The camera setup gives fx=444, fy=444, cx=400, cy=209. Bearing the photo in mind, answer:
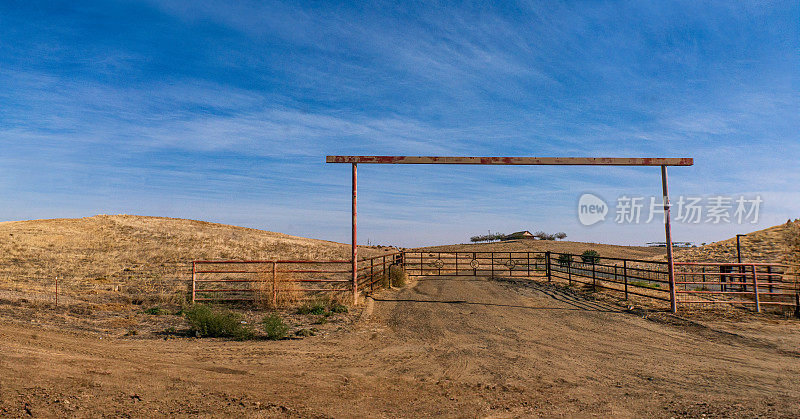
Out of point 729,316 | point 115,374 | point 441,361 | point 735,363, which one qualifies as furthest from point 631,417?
point 729,316

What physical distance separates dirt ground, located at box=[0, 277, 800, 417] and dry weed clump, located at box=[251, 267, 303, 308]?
3.55 metres

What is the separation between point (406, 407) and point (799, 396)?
5.07 m

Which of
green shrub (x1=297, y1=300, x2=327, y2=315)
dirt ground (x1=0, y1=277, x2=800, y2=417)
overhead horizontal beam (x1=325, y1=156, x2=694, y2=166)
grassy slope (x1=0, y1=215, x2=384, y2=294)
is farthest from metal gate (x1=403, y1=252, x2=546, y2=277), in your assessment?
dirt ground (x1=0, y1=277, x2=800, y2=417)

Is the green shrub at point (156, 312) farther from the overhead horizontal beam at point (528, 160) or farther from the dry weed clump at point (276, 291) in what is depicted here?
the overhead horizontal beam at point (528, 160)

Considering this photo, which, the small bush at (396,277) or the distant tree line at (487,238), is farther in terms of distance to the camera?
the distant tree line at (487,238)

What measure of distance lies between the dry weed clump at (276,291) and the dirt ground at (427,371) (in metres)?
3.55

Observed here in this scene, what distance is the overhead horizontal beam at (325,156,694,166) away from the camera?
13.2 meters

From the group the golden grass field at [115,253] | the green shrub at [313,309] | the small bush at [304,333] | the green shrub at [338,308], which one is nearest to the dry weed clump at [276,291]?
the green shrub at [313,309]

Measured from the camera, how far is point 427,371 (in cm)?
690

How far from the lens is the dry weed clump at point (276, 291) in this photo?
13414 mm

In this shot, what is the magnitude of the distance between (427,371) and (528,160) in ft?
27.6

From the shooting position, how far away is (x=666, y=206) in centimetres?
1309

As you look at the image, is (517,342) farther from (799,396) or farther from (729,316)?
(729,316)

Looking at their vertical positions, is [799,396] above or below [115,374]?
below
